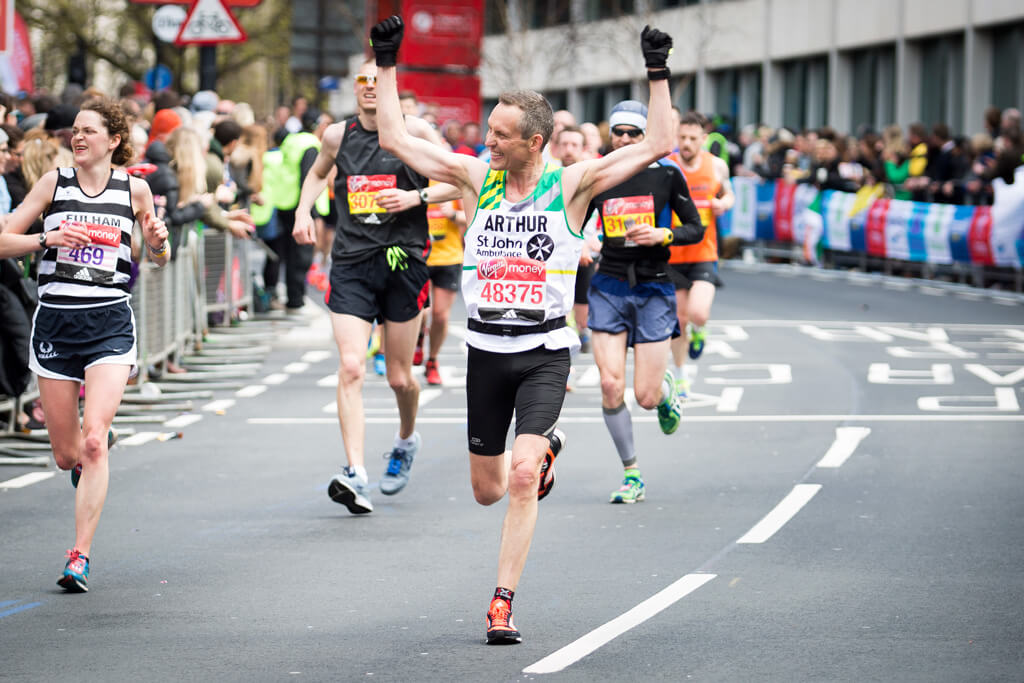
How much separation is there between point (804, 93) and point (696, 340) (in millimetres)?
32613

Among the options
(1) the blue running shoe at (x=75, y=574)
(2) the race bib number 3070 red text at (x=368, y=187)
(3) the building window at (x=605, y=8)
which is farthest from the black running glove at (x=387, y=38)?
(3) the building window at (x=605, y=8)

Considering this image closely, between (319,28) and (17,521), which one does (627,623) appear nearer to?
(17,521)

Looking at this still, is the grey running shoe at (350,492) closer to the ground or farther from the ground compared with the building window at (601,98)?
closer to the ground

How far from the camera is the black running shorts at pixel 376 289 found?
32.4ft

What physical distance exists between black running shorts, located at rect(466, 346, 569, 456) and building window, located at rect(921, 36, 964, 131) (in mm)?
31575

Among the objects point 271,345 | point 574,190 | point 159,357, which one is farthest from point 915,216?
point 574,190

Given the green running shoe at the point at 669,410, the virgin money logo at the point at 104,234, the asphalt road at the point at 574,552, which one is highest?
the virgin money logo at the point at 104,234

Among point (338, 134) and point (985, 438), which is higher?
point (338, 134)

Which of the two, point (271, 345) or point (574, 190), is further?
point (271, 345)

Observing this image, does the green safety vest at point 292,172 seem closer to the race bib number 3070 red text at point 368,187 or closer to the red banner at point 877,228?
the red banner at point 877,228

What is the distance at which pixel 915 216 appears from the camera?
2578 centimetres

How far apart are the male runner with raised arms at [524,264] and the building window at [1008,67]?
29412 millimetres

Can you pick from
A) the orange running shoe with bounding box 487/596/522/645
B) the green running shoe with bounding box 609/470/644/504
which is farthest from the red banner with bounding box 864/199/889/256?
the orange running shoe with bounding box 487/596/522/645

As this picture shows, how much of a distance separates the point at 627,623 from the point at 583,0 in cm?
5547
